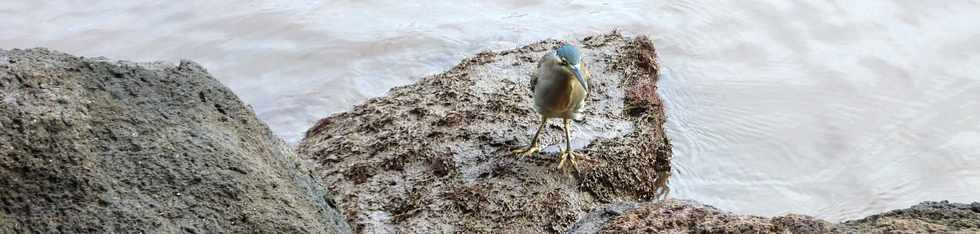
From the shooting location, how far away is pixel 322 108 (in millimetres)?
6117

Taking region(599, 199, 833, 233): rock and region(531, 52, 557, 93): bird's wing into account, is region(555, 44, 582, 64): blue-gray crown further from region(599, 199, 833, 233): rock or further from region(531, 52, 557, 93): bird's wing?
region(599, 199, 833, 233): rock

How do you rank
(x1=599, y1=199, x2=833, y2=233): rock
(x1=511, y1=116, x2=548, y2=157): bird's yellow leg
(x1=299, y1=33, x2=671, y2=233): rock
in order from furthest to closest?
(x1=511, y1=116, x2=548, y2=157): bird's yellow leg → (x1=299, y1=33, x2=671, y2=233): rock → (x1=599, y1=199, x2=833, y2=233): rock

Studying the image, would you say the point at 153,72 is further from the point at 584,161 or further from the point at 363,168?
the point at 584,161

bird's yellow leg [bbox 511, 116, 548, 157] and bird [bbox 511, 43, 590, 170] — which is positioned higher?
bird [bbox 511, 43, 590, 170]

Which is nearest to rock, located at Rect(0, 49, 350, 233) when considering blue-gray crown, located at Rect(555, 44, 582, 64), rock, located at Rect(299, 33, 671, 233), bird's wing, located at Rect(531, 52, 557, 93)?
rock, located at Rect(299, 33, 671, 233)

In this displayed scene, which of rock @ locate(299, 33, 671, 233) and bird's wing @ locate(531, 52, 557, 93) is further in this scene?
bird's wing @ locate(531, 52, 557, 93)

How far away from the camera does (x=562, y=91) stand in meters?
4.69

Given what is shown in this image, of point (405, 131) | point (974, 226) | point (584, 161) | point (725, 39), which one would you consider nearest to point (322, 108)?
point (405, 131)

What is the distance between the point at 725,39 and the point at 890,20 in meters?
1.47

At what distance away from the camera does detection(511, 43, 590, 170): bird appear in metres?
4.66

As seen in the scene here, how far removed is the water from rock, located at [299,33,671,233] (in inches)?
19.8

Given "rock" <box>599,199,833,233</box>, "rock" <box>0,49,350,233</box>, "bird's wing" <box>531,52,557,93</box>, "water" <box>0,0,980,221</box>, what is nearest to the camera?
"rock" <box>0,49,350,233</box>

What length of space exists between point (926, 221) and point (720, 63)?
4.31 metres

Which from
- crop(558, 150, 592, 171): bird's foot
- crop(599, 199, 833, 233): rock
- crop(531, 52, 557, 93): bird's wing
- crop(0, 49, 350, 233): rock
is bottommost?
crop(599, 199, 833, 233): rock
